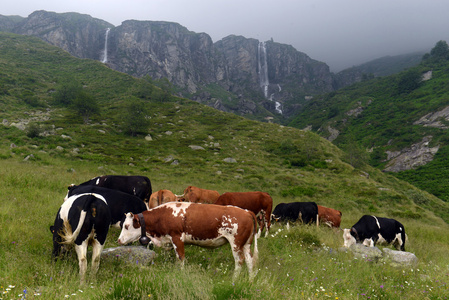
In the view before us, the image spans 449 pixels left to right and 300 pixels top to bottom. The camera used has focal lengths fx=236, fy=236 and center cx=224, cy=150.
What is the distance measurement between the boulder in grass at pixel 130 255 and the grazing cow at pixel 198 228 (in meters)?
0.27

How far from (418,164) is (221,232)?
7838cm

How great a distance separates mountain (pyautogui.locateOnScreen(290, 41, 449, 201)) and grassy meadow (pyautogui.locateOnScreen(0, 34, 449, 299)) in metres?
23.6

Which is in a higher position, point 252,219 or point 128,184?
point 252,219

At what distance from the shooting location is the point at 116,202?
710 cm

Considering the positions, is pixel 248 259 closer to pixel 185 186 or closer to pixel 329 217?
pixel 329 217

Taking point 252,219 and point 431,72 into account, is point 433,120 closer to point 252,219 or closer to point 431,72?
point 431,72

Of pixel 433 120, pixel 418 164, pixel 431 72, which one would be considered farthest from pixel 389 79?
pixel 418 164

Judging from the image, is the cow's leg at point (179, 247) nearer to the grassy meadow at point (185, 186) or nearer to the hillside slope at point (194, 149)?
the grassy meadow at point (185, 186)

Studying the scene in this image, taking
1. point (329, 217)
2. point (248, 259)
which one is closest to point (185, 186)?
point (329, 217)

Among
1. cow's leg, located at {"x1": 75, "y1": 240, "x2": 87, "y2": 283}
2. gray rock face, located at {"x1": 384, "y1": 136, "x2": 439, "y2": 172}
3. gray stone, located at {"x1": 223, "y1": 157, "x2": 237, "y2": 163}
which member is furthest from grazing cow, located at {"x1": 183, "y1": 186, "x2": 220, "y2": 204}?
gray rock face, located at {"x1": 384, "y1": 136, "x2": 439, "y2": 172}

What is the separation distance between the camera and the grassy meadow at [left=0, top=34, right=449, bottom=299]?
4.32m

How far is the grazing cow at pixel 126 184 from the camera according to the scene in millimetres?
9969

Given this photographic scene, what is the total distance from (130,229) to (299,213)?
9.89 metres

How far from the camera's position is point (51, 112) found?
41.6 meters
